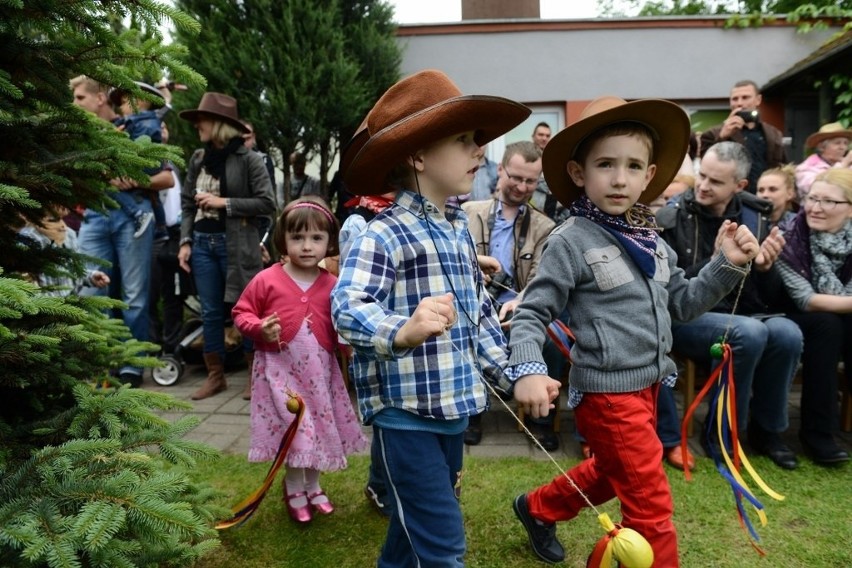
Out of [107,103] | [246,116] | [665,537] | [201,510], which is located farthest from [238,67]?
[665,537]

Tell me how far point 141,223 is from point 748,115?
5.38 m

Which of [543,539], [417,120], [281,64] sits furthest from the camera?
[281,64]

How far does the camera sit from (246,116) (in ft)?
24.9

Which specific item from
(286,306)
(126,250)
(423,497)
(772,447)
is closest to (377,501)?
(286,306)

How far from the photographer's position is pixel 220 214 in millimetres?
5219

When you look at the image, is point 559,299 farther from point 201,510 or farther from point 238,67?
point 238,67

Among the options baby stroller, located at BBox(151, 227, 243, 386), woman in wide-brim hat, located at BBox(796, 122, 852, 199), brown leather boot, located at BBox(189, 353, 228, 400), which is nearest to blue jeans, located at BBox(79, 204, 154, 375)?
brown leather boot, located at BBox(189, 353, 228, 400)

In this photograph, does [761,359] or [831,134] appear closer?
[761,359]

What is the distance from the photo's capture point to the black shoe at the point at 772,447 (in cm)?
379

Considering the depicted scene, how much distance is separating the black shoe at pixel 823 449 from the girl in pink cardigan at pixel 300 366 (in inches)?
109

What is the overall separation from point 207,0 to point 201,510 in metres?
6.96

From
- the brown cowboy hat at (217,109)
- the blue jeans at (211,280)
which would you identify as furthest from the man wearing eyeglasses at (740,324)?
the blue jeans at (211,280)

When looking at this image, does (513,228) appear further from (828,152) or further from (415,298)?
(828,152)

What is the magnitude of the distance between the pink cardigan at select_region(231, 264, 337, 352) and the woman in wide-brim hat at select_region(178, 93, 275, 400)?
190 centimetres
